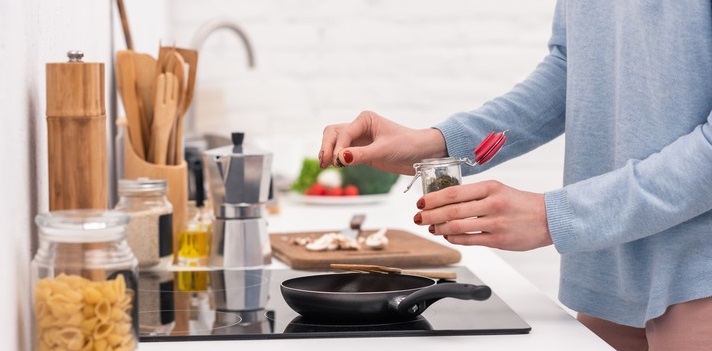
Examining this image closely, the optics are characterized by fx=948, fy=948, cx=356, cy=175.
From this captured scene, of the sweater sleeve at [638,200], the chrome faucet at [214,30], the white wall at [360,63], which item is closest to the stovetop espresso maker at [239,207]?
the sweater sleeve at [638,200]

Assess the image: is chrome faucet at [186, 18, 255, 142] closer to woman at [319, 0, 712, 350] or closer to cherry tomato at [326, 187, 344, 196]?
cherry tomato at [326, 187, 344, 196]

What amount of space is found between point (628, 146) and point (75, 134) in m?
0.69

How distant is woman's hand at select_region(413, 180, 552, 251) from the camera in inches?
43.1

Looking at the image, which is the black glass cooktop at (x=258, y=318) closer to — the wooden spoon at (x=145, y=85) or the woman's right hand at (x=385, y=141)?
the woman's right hand at (x=385, y=141)

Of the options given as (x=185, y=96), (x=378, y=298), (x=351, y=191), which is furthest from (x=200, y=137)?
(x=378, y=298)

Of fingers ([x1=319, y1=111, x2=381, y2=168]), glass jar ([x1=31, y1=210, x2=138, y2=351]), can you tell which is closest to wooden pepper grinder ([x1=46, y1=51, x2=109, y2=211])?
glass jar ([x1=31, y1=210, x2=138, y2=351])

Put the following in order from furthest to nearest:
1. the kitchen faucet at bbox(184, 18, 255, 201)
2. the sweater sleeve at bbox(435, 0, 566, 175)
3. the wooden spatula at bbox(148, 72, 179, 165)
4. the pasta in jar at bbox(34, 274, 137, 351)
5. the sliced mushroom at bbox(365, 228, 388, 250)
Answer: the kitchen faucet at bbox(184, 18, 255, 201) → the sliced mushroom at bbox(365, 228, 388, 250) → the wooden spatula at bbox(148, 72, 179, 165) → the sweater sleeve at bbox(435, 0, 566, 175) → the pasta in jar at bbox(34, 274, 137, 351)

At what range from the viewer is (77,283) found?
2.59 feet

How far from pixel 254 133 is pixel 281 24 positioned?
1.21 ft

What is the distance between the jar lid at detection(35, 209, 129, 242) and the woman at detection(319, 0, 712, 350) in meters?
0.42

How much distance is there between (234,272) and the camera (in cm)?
149

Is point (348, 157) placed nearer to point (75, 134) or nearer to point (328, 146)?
point (328, 146)

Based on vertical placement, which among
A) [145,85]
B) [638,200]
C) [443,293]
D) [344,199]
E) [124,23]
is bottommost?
[344,199]

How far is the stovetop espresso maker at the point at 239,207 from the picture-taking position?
1.49 m
